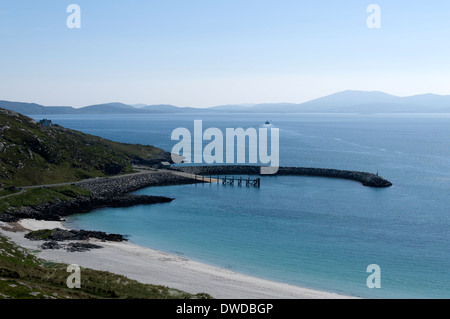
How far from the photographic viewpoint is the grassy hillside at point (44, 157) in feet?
273

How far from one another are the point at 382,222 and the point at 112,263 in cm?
4595

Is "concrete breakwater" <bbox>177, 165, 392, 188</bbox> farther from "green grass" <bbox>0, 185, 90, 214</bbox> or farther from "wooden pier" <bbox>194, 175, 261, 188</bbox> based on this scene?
"green grass" <bbox>0, 185, 90, 214</bbox>

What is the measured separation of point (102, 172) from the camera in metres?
99.9

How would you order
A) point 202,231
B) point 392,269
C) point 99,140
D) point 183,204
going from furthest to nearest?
1. point 99,140
2. point 183,204
3. point 202,231
4. point 392,269

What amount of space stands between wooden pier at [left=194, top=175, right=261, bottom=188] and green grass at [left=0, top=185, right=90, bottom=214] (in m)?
36.9

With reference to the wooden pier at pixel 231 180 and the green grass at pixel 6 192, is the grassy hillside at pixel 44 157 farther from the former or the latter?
the wooden pier at pixel 231 180

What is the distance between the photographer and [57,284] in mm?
36500

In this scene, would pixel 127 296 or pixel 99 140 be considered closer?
pixel 127 296

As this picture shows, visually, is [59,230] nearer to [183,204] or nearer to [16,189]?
[16,189]

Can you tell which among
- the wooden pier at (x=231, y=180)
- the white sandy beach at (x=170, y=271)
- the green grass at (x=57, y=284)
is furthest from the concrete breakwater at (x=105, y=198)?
the green grass at (x=57, y=284)

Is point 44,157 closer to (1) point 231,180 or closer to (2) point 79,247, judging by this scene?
(2) point 79,247

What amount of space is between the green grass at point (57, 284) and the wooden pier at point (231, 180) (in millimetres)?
68137
